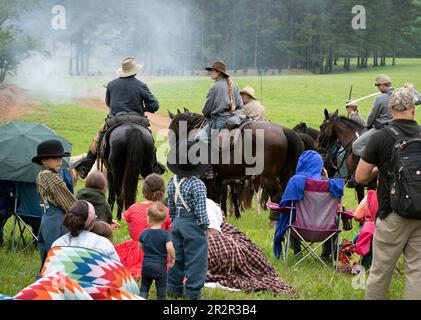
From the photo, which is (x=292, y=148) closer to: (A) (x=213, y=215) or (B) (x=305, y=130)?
(B) (x=305, y=130)

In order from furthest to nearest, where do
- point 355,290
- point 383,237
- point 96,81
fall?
1. point 96,81
2. point 355,290
3. point 383,237

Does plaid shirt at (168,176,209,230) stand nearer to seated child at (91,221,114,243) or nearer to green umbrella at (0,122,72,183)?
seated child at (91,221,114,243)

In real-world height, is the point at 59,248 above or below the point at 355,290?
above

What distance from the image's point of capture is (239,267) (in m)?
7.32

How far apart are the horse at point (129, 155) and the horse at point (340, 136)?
176 inches

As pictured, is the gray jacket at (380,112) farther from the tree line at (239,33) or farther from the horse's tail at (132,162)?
the tree line at (239,33)

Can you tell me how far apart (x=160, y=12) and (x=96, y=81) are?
16536 mm

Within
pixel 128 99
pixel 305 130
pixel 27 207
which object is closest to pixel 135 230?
pixel 27 207

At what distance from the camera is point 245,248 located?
7469 millimetres

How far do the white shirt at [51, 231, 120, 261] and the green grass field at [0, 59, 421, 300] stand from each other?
47.8 inches

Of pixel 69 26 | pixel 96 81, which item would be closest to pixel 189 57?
pixel 69 26

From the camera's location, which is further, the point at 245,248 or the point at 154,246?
the point at 245,248

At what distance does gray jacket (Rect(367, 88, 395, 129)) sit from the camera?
11891 millimetres
